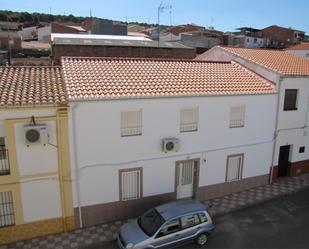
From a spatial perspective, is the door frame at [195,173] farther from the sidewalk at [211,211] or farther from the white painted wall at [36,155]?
the white painted wall at [36,155]

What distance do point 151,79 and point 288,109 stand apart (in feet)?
24.1

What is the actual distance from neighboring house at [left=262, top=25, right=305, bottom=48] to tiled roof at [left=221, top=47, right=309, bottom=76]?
4964 centimetres

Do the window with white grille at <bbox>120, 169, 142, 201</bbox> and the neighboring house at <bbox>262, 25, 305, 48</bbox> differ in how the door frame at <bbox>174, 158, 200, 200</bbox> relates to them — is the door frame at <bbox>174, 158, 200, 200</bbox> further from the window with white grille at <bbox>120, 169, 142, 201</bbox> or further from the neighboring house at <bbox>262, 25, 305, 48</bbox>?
the neighboring house at <bbox>262, 25, 305, 48</bbox>

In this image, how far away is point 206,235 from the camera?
1121 cm

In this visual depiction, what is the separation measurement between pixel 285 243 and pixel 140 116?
721 centimetres

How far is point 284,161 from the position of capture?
16844 mm

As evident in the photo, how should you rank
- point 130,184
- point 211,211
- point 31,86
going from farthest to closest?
point 211,211 < point 130,184 < point 31,86

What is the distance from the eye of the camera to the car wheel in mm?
11066

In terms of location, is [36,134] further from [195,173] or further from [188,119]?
[195,173]

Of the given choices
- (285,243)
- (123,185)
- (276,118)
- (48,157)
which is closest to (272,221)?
(285,243)

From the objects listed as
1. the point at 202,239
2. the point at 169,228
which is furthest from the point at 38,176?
the point at 202,239

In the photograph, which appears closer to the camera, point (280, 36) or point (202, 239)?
point (202, 239)

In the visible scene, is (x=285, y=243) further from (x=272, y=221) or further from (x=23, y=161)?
(x=23, y=161)

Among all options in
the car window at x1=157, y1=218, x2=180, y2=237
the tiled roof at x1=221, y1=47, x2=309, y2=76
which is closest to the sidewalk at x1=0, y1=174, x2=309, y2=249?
the car window at x1=157, y1=218, x2=180, y2=237
